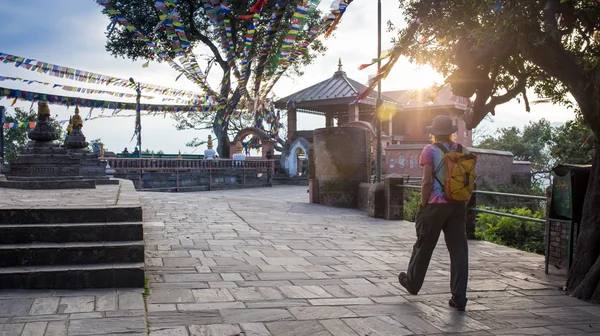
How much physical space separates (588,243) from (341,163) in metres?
8.86

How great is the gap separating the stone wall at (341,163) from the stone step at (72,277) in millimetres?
9587

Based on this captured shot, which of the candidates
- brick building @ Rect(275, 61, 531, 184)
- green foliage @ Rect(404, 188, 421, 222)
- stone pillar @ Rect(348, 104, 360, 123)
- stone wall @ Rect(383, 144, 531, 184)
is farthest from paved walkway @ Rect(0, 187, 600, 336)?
stone pillar @ Rect(348, 104, 360, 123)

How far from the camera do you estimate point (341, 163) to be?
551 inches

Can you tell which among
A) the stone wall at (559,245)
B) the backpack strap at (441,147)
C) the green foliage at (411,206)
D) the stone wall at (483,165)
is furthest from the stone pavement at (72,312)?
the stone wall at (483,165)

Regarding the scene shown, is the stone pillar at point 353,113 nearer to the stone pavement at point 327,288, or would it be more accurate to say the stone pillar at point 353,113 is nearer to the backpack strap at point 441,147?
the stone pavement at point 327,288

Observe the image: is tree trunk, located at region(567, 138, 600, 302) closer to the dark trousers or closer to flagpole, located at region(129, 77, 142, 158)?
the dark trousers

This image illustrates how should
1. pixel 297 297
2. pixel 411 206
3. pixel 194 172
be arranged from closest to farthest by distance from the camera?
pixel 297 297 < pixel 411 206 < pixel 194 172

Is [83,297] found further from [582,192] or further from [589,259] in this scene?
[582,192]

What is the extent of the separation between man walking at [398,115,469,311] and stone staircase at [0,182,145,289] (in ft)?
9.14

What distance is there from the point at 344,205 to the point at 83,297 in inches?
406

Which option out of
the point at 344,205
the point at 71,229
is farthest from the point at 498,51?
the point at 344,205

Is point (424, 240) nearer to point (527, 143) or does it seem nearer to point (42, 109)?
point (42, 109)

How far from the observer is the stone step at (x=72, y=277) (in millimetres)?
4582

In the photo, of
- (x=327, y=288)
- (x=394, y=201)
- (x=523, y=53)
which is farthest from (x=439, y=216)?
(x=394, y=201)
